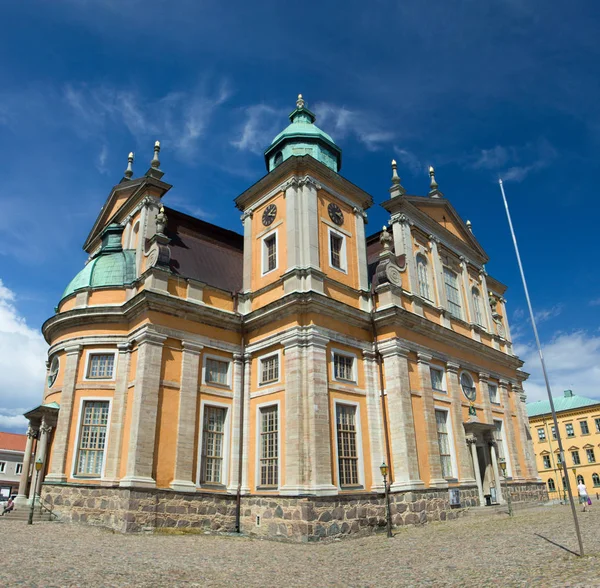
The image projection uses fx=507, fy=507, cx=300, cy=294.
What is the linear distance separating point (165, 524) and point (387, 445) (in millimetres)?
9684

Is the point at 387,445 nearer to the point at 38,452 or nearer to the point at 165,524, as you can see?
the point at 165,524

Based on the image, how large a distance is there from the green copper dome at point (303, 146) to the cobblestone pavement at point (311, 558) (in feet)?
63.9

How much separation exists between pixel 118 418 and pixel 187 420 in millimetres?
2875

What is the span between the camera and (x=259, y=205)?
2716cm

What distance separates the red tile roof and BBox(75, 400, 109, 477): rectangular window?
4511 centimetres

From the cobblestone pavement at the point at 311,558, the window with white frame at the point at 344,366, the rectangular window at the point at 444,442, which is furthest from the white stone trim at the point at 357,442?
the rectangular window at the point at 444,442

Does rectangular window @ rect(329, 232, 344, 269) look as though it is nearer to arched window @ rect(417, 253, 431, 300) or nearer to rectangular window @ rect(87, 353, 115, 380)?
arched window @ rect(417, 253, 431, 300)

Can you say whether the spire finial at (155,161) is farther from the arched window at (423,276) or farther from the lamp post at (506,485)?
the lamp post at (506,485)

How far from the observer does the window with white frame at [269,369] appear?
73.6ft

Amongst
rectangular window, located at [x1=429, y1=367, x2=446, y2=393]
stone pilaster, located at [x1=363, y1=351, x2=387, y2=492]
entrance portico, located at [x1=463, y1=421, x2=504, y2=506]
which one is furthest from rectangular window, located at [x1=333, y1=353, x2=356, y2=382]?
entrance portico, located at [x1=463, y1=421, x2=504, y2=506]

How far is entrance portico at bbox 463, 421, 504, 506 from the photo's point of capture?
26.2 metres

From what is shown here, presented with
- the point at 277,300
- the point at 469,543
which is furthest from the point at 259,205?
the point at 469,543

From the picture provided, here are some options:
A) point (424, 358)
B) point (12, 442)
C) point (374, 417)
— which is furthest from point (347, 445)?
point (12, 442)

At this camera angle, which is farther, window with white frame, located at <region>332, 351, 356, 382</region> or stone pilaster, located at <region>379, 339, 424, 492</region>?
window with white frame, located at <region>332, 351, 356, 382</region>
